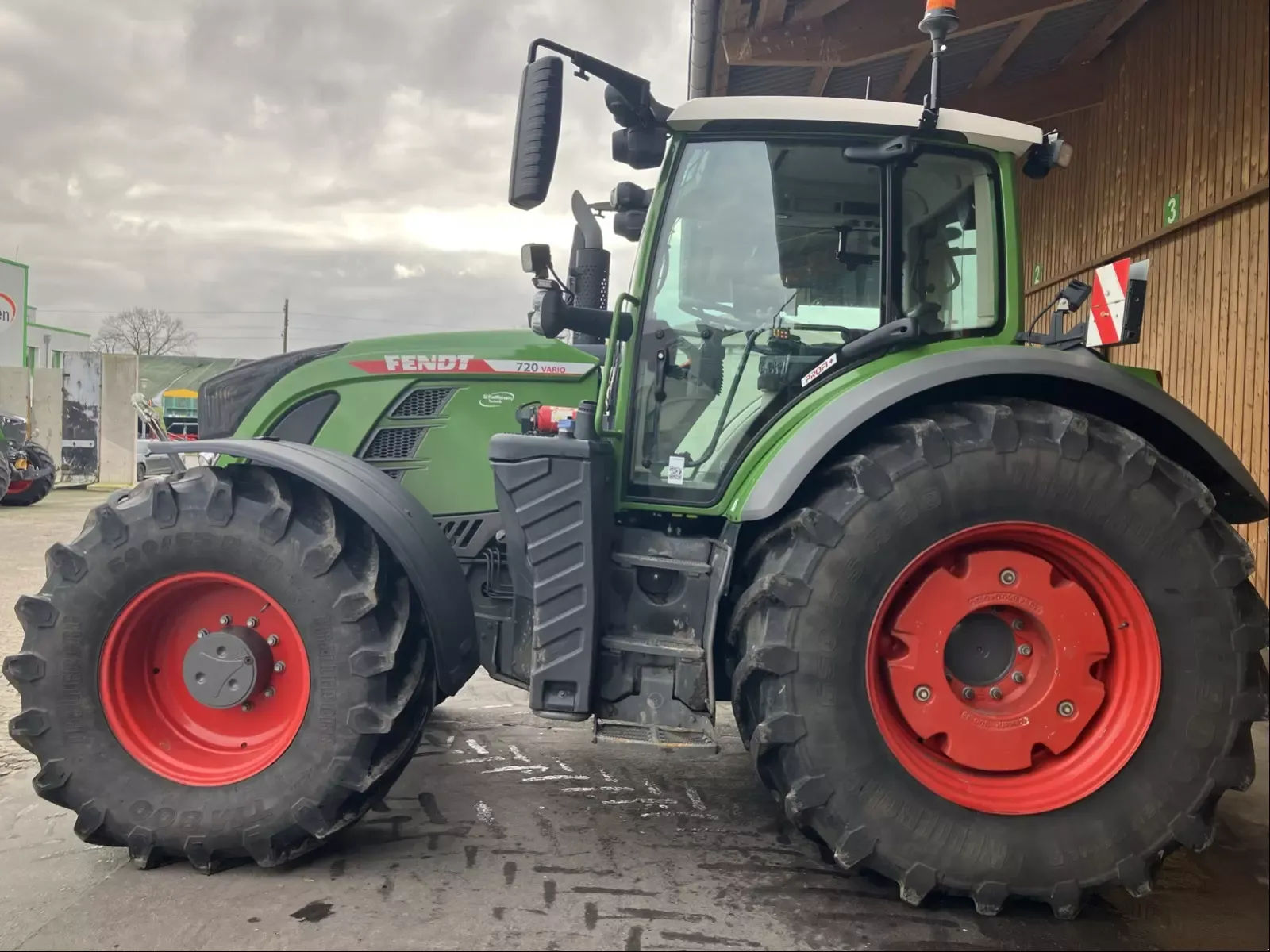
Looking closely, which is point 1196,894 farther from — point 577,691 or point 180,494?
point 180,494

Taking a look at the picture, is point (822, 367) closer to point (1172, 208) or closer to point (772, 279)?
point (772, 279)

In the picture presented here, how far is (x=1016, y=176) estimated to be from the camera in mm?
3014

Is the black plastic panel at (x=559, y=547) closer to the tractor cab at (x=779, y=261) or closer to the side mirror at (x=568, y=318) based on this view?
the tractor cab at (x=779, y=261)

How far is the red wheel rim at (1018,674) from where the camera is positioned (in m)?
2.50

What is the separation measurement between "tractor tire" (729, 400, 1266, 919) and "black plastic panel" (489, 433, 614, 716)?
1.64 ft

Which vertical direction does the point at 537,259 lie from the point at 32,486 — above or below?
above

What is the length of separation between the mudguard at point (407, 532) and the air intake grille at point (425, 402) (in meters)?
0.49

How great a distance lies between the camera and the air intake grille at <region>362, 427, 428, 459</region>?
3363 millimetres

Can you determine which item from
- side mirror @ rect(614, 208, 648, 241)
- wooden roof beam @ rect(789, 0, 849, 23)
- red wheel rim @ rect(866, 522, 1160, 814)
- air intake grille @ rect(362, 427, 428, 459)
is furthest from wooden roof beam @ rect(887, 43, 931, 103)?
red wheel rim @ rect(866, 522, 1160, 814)

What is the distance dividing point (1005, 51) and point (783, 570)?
19.9 feet

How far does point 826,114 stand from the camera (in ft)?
9.17

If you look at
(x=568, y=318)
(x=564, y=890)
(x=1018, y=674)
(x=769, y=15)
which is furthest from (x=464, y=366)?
(x=769, y=15)

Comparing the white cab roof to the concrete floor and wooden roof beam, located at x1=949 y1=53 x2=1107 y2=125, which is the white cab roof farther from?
wooden roof beam, located at x1=949 y1=53 x2=1107 y2=125

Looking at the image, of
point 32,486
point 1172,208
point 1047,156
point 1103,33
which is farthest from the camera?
point 32,486
